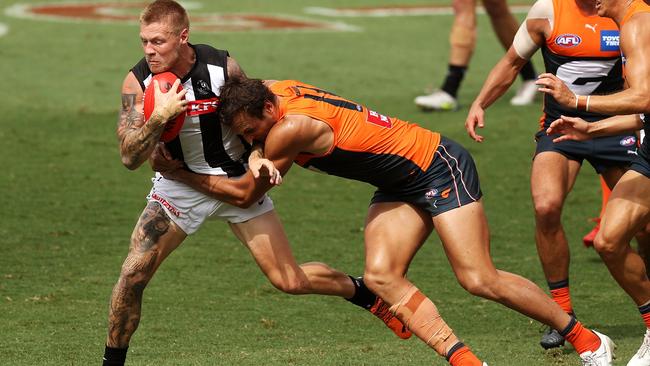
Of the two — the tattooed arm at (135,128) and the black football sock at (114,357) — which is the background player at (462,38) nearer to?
the tattooed arm at (135,128)

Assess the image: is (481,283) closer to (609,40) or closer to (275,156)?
(275,156)

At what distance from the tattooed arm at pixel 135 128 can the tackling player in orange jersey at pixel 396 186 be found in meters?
0.41

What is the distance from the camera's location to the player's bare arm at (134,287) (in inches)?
277

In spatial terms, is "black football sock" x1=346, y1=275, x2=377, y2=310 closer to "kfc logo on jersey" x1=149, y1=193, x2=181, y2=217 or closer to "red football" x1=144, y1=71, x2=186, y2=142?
"kfc logo on jersey" x1=149, y1=193, x2=181, y2=217

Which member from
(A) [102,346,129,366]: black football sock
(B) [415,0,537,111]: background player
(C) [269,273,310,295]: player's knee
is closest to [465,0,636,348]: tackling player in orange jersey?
(C) [269,273,310,295]: player's knee

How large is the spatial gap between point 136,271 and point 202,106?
1.00 metres

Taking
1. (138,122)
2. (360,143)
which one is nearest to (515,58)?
(360,143)

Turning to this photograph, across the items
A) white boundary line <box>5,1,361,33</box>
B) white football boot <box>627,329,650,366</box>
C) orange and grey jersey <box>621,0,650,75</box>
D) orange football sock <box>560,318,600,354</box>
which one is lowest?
white boundary line <box>5,1,361,33</box>

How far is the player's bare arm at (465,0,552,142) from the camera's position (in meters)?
8.30

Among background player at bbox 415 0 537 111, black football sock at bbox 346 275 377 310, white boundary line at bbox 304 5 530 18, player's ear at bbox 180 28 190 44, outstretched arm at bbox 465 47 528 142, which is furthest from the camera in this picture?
white boundary line at bbox 304 5 530 18

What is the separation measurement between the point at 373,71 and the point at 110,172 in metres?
5.95

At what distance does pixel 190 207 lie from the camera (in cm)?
727

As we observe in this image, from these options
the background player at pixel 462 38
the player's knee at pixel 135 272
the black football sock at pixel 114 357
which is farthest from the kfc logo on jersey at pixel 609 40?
the background player at pixel 462 38

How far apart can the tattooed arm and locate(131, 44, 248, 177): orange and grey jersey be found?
0.25 ft
